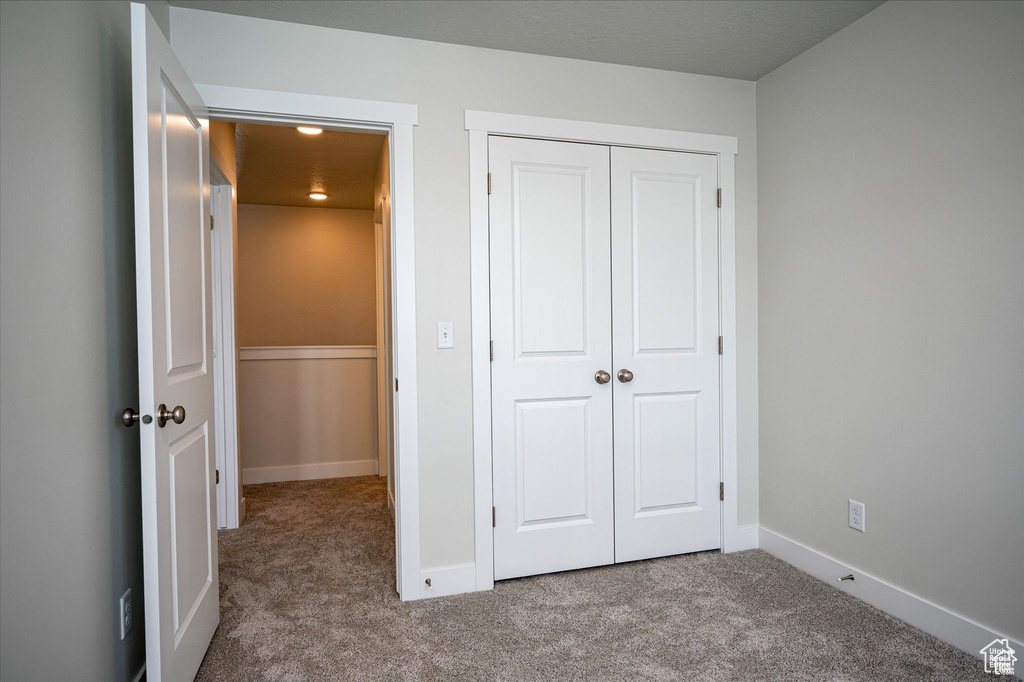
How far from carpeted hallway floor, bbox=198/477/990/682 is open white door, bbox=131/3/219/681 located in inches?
13.8

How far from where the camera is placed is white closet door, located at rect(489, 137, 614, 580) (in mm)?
2520

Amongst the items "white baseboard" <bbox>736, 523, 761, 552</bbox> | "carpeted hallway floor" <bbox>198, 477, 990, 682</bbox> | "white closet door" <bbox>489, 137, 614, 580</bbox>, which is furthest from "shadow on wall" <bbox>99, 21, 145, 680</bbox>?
"white baseboard" <bbox>736, 523, 761, 552</bbox>

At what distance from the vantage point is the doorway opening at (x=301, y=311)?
3277 mm

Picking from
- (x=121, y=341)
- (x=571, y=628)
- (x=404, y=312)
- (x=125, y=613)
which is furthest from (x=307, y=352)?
(x=571, y=628)

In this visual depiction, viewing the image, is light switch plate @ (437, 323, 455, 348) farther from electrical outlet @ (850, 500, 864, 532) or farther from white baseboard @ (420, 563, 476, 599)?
electrical outlet @ (850, 500, 864, 532)

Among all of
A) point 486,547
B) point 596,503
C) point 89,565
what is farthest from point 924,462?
point 89,565

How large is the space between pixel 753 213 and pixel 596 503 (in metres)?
1.62

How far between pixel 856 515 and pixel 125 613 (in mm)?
2610

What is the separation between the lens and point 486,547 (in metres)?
2.48

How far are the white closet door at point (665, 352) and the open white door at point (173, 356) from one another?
169 cm

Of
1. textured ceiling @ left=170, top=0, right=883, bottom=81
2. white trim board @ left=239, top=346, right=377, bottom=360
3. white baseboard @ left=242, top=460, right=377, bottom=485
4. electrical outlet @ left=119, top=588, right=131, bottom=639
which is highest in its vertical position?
textured ceiling @ left=170, top=0, right=883, bottom=81

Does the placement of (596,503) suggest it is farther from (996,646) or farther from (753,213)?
(753,213)

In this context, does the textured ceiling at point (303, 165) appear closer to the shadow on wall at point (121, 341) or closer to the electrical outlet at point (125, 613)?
the shadow on wall at point (121, 341)

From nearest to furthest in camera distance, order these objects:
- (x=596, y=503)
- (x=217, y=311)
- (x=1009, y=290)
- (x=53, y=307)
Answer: (x=53, y=307) → (x=1009, y=290) → (x=596, y=503) → (x=217, y=311)
